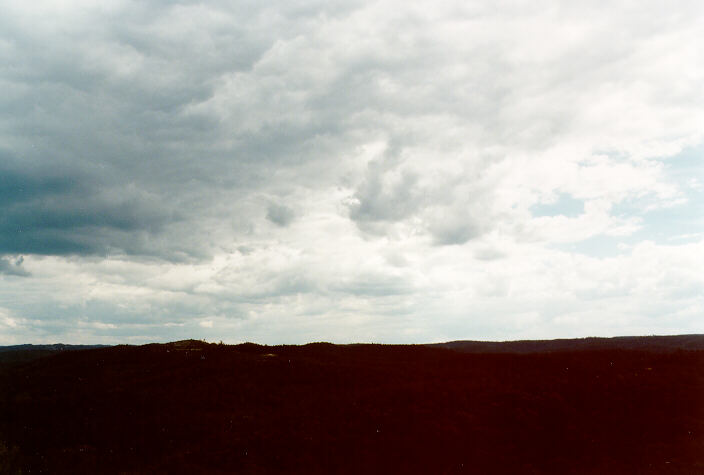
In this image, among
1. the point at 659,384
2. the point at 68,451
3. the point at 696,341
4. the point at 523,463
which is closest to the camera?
the point at 523,463

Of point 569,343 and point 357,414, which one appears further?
point 569,343

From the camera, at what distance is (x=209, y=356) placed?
41.8 meters

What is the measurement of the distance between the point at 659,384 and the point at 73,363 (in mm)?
40800

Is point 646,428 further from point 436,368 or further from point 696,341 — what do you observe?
point 696,341

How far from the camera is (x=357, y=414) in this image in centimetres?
2809

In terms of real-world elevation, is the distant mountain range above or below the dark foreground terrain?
above

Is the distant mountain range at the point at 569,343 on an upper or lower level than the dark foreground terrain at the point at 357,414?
upper

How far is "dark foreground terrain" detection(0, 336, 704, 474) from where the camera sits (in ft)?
74.7

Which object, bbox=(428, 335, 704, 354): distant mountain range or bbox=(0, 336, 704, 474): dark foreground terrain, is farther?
bbox=(428, 335, 704, 354): distant mountain range

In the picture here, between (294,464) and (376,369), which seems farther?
(376,369)

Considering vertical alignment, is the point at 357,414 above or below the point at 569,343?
below

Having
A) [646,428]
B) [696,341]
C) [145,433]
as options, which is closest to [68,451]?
[145,433]

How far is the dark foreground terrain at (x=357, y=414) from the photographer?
74.7 ft

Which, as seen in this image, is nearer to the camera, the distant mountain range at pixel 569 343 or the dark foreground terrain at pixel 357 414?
the dark foreground terrain at pixel 357 414
